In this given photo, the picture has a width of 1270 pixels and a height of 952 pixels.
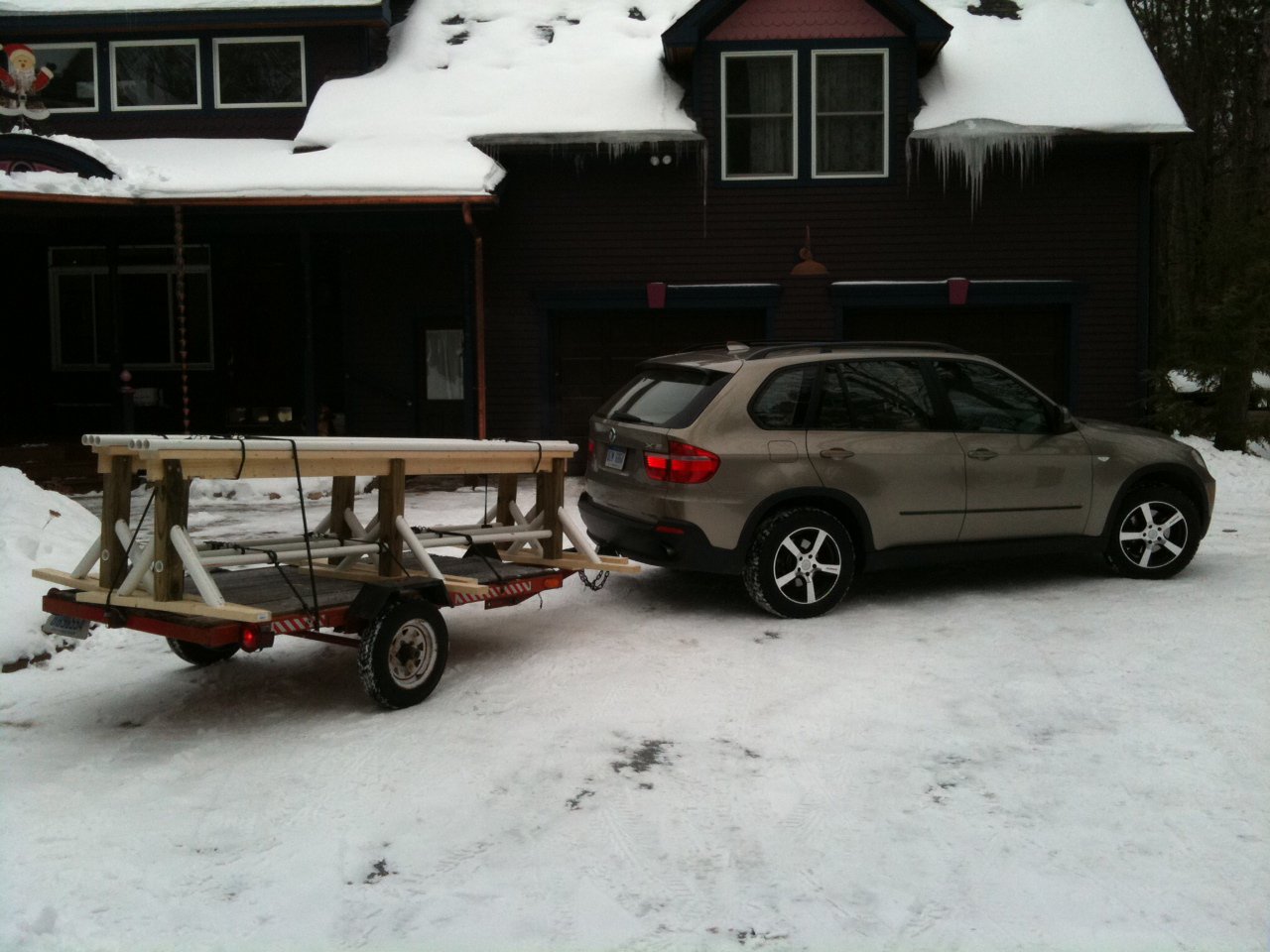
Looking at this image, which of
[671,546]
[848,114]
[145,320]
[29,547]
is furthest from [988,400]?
[145,320]

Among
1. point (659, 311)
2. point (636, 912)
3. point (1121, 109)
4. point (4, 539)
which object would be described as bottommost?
point (636, 912)

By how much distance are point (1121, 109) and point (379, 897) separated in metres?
15.1

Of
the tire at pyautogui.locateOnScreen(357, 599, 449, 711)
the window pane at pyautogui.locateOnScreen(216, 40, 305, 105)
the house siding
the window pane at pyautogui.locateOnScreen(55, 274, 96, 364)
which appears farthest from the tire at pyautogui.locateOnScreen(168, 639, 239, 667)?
the window pane at pyautogui.locateOnScreen(55, 274, 96, 364)

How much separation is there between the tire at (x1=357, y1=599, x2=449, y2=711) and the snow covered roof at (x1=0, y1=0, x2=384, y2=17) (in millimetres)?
13605

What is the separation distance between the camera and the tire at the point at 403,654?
5.63 m

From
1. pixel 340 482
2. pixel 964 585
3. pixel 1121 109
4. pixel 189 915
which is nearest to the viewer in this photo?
pixel 189 915

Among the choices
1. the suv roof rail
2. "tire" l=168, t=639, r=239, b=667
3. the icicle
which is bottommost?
"tire" l=168, t=639, r=239, b=667

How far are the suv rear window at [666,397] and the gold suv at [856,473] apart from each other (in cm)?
1

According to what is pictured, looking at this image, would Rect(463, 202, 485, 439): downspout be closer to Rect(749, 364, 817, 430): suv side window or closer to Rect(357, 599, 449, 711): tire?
Rect(749, 364, 817, 430): suv side window

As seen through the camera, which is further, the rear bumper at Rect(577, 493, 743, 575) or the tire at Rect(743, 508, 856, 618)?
the tire at Rect(743, 508, 856, 618)

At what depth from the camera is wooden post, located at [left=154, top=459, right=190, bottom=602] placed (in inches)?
207

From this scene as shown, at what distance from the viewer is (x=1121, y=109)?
51.3 feet

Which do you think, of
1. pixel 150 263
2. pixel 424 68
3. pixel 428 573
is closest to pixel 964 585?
pixel 428 573

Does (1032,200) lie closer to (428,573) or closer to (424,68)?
(424,68)
